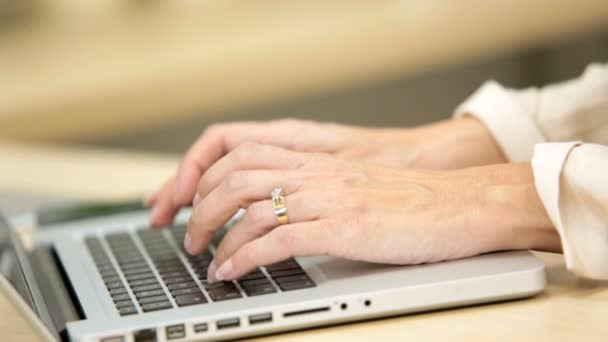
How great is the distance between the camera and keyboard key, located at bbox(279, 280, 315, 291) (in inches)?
29.1

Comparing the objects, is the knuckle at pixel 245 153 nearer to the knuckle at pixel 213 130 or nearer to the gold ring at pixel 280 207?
the gold ring at pixel 280 207

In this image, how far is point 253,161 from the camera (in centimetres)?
84

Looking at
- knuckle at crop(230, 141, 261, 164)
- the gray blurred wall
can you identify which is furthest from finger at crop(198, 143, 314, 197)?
the gray blurred wall

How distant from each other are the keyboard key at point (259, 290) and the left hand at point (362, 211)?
16 mm

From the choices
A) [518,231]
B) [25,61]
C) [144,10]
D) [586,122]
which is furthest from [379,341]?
[144,10]

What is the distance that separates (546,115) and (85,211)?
52cm

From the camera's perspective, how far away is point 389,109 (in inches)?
141

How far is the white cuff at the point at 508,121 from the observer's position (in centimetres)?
107

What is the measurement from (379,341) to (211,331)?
0.37 feet

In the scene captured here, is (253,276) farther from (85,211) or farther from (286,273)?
(85,211)

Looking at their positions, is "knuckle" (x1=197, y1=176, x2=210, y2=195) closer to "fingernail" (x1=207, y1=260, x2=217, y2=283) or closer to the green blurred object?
"fingernail" (x1=207, y1=260, x2=217, y2=283)

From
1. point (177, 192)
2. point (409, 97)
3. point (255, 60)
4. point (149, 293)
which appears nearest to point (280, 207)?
point (149, 293)

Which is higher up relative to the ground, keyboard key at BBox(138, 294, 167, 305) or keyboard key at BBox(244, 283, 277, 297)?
keyboard key at BBox(138, 294, 167, 305)

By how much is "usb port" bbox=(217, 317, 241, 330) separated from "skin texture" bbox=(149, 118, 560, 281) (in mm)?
72
